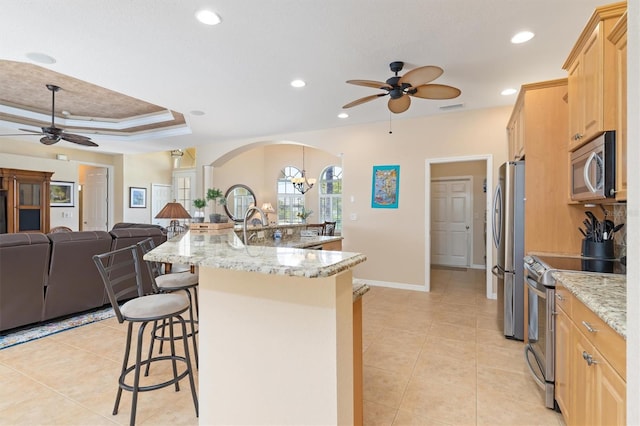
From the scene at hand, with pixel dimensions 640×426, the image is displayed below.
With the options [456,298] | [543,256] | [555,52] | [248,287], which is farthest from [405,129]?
[248,287]

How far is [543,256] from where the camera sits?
2465 millimetres

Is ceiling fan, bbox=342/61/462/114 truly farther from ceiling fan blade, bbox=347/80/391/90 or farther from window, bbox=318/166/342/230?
window, bbox=318/166/342/230

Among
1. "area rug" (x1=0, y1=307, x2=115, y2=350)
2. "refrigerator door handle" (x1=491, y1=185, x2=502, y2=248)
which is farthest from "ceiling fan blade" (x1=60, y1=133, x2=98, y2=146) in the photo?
"refrigerator door handle" (x1=491, y1=185, x2=502, y2=248)

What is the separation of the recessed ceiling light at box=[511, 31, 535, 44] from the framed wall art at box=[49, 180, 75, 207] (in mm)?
8273

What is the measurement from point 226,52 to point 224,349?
8.10 feet

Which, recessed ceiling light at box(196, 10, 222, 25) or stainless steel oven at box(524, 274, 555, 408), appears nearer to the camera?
stainless steel oven at box(524, 274, 555, 408)

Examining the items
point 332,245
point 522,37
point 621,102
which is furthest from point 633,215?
point 332,245

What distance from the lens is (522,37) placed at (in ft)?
8.39

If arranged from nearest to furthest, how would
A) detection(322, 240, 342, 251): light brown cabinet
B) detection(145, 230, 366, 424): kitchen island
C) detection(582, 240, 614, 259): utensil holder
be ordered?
detection(145, 230, 366, 424): kitchen island < detection(582, 240, 614, 259): utensil holder < detection(322, 240, 342, 251): light brown cabinet

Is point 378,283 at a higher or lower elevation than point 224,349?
lower

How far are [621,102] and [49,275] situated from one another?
463 cm

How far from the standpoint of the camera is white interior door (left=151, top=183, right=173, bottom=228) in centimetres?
845

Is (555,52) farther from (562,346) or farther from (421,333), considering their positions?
(421,333)

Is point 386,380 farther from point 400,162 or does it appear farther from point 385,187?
point 400,162
